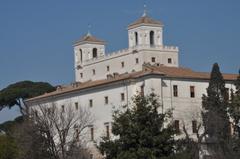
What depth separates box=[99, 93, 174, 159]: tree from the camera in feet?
147

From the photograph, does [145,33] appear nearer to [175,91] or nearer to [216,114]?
[175,91]

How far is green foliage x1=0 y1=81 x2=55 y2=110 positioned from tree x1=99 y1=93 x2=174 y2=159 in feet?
195

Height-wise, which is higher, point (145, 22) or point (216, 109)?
point (145, 22)

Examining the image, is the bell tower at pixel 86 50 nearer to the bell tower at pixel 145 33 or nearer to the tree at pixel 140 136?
the bell tower at pixel 145 33

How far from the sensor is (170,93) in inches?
3243

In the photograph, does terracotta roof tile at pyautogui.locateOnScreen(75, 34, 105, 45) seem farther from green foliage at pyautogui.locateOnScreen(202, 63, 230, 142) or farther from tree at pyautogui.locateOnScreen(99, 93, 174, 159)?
tree at pyautogui.locateOnScreen(99, 93, 174, 159)

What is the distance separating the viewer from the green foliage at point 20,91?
348 feet

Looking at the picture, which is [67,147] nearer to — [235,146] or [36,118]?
[36,118]

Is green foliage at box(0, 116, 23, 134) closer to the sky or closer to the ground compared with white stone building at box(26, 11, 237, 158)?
closer to the ground

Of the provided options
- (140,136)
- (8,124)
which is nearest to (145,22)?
(8,124)

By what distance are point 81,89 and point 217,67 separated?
13.7m

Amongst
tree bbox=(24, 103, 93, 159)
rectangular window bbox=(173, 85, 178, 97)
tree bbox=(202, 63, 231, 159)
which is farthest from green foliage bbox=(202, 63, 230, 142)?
tree bbox=(24, 103, 93, 159)

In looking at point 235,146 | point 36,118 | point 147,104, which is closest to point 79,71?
point 36,118

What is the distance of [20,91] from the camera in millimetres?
107750
